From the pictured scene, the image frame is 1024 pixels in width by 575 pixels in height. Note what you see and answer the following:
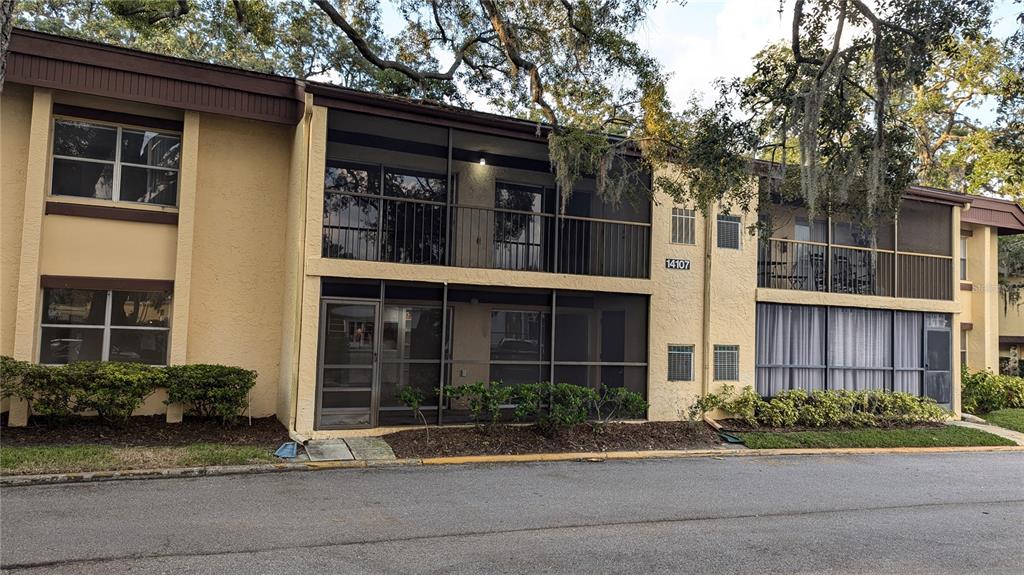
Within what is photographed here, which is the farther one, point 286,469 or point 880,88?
point 286,469

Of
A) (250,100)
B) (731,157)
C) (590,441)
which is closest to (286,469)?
(590,441)

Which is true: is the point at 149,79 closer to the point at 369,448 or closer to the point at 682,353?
the point at 369,448

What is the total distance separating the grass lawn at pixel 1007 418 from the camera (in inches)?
586

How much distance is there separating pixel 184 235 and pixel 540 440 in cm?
690

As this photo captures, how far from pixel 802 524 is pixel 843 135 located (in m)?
5.93

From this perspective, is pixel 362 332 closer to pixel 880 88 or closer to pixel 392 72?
pixel 392 72

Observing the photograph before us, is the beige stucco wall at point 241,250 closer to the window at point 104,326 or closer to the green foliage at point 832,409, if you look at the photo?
the window at point 104,326

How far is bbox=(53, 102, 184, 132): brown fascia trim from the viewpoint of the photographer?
10.5 m

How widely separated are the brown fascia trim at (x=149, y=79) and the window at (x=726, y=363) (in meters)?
9.29

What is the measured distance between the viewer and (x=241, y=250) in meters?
11.5

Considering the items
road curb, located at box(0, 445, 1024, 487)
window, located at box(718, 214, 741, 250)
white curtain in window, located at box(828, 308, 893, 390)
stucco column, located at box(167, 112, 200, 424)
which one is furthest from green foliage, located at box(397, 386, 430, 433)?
white curtain in window, located at box(828, 308, 893, 390)

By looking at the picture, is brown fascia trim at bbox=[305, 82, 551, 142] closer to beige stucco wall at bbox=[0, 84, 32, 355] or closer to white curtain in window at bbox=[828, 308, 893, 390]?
beige stucco wall at bbox=[0, 84, 32, 355]

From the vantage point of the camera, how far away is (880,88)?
811cm

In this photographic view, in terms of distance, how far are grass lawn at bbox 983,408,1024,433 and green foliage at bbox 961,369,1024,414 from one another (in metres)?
0.30
